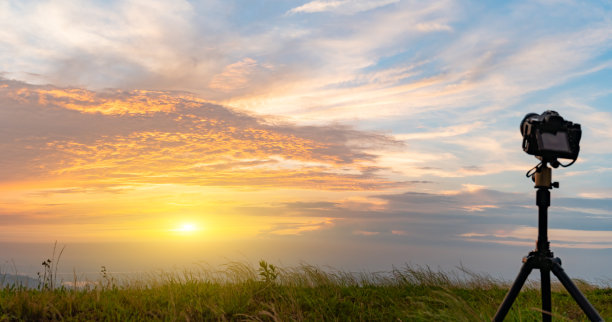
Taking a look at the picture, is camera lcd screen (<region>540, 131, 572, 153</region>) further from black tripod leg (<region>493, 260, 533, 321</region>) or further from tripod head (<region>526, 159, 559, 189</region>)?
black tripod leg (<region>493, 260, 533, 321</region>)

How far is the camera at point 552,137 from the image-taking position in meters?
5.92

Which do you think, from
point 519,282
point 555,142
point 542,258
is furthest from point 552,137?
point 519,282

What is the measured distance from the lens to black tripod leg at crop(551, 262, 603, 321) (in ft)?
17.9

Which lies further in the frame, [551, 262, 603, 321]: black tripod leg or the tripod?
the tripod

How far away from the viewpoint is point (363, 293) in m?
10.4

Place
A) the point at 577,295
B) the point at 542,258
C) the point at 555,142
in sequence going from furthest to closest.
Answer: the point at 555,142 < the point at 542,258 < the point at 577,295

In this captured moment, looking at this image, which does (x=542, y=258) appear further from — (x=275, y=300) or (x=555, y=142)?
(x=275, y=300)

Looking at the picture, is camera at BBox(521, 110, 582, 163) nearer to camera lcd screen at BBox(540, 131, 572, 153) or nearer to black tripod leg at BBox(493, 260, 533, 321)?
camera lcd screen at BBox(540, 131, 572, 153)

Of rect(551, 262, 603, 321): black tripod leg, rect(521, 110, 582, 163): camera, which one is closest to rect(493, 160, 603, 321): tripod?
rect(551, 262, 603, 321): black tripod leg

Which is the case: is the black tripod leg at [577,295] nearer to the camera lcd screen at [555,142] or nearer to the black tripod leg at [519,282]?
the black tripod leg at [519,282]

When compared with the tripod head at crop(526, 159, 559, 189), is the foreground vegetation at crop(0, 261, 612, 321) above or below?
below

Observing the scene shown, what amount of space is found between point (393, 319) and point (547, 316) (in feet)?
9.63

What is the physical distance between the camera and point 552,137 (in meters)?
5.97

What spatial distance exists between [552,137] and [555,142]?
0.07 metres
